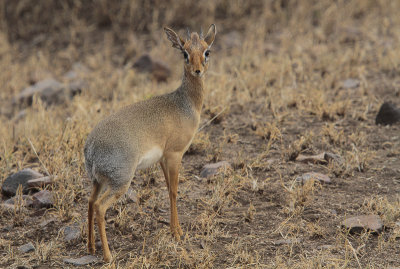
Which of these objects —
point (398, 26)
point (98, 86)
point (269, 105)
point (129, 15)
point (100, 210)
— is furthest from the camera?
point (129, 15)

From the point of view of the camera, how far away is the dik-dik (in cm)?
412

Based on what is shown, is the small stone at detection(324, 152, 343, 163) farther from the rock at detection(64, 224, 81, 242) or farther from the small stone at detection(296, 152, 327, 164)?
the rock at detection(64, 224, 81, 242)

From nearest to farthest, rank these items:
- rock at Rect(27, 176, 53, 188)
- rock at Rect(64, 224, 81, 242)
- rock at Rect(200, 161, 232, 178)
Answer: rock at Rect(64, 224, 81, 242) → rock at Rect(27, 176, 53, 188) → rock at Rect(200, 161, 232, 178)

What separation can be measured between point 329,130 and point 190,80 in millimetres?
2265

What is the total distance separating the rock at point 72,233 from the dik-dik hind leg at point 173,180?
2.61 ft

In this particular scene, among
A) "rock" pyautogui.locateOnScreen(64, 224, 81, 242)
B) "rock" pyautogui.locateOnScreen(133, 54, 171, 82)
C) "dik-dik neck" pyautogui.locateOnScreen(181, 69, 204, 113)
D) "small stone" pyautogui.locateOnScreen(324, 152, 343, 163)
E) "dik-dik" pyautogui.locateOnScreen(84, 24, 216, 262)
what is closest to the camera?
"dik-dik" pyautogui.locateOnScreen(84, 24, 216, 262)

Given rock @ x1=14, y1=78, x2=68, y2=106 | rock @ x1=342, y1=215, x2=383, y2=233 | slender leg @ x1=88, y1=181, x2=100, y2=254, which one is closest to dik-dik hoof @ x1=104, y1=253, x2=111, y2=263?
slender leg @ x1=88, y1=181, x2=100, y2=254

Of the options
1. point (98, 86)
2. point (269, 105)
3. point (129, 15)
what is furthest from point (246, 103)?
point (129, 15)

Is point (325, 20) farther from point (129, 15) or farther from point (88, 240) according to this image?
point (88, 240)

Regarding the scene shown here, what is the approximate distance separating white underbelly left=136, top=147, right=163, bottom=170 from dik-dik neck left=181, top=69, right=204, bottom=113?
0.65 meters

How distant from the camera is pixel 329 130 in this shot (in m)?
6.51

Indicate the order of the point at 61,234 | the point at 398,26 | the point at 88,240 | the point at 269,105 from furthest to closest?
the point at 398,26, the point at 269,105, the point at 61,234, the point at 88,240

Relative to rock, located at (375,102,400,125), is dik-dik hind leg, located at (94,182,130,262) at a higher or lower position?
higher

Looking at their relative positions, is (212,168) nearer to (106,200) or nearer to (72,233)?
(72,233)
